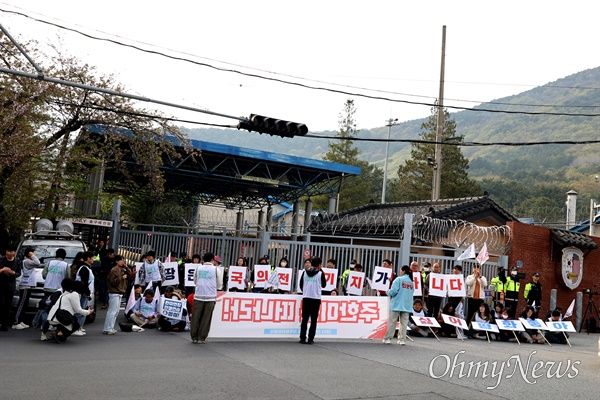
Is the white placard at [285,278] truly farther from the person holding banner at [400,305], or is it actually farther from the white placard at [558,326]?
Result: the white placard at [558,326]

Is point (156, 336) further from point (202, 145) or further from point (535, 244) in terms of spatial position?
point (202, 145)

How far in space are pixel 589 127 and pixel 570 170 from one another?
4972cm

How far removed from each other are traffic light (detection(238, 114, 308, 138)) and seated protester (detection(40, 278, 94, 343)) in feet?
20.2

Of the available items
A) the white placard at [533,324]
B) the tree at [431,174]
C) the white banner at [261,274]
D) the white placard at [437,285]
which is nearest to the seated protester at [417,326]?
the white placard at [437,285]

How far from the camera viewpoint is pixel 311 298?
12.8m

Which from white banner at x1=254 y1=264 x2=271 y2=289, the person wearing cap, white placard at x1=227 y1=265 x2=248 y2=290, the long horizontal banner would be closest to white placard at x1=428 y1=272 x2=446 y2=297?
the long horizontal banner

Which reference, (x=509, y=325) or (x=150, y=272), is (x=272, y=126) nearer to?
(x=150, y=272)

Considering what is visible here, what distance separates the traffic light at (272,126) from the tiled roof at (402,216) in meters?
6.60

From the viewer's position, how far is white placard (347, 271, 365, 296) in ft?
55.1

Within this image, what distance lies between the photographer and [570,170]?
153125 millimetres

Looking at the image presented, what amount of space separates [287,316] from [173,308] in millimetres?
2575

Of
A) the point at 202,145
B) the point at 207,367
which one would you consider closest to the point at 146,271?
the point at 207,367

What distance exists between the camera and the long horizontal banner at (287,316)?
1262 centimetres

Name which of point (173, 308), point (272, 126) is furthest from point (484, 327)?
point (173, 308)
